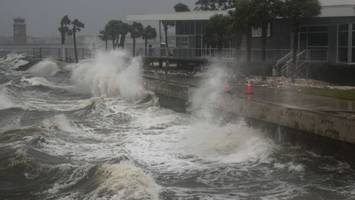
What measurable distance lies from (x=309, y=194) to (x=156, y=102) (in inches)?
663

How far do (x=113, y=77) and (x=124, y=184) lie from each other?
2382 cm

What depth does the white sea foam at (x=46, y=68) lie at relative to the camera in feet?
202

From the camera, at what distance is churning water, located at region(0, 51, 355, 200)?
11.9 metres

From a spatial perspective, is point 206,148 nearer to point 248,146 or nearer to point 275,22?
point 248,146

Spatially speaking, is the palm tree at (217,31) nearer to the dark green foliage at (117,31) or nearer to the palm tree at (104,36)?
the dark green foliage at (117,31)

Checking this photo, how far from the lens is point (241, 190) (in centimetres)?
1206

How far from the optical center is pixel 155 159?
15078 millimetres

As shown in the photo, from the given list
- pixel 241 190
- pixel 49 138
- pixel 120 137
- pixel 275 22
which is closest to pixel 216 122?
pixel 120 137

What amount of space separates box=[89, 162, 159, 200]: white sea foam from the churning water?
0.02 metres

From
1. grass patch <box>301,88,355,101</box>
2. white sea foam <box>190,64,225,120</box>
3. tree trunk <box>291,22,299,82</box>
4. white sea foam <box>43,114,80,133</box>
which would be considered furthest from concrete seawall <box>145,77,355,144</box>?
tree trunk <box>291,22,299,82</box>

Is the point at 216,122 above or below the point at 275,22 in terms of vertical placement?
below

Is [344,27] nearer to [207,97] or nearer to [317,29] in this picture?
[317,29]

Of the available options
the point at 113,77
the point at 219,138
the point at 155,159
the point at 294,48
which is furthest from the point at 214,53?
the point at 155,159

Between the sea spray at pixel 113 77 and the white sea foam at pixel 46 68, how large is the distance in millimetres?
16762
